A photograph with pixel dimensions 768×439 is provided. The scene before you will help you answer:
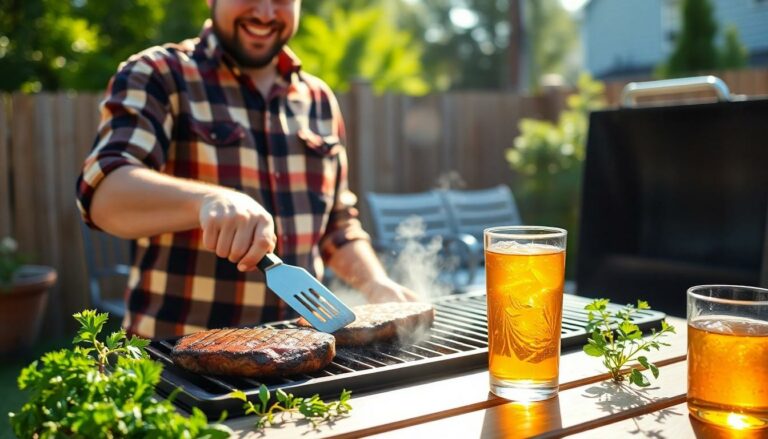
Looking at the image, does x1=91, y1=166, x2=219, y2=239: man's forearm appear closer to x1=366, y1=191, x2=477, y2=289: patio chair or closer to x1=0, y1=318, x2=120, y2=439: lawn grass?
x1=0, y1=318, x2=120, y2=439: lawn grass

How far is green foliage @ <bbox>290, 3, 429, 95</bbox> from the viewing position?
572 inches

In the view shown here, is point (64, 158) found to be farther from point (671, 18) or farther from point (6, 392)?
point (671, 18)

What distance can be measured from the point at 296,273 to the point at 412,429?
45cm

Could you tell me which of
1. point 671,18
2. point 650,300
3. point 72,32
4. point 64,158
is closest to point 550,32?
point 671,18

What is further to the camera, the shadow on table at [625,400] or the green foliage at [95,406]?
the shadow on table at [625,400]

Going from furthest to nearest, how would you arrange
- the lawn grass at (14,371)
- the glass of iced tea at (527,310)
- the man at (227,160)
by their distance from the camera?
the lawn grass at (14,371), the man at (227,160), the glass of iced tea at (527,310)

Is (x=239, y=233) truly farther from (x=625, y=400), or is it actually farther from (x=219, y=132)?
(x=219, y=132)

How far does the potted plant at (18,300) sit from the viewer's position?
475cm

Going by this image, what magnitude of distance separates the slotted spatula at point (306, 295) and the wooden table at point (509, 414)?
227 mm

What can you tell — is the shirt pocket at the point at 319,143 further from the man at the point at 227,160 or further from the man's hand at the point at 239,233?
the man's hand at the point at 239,233

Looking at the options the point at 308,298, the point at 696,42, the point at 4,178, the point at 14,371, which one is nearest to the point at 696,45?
the point at 696,42

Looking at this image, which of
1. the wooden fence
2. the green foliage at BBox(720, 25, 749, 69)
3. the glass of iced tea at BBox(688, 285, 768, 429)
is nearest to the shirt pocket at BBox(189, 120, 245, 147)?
the glass of iced tea at BBox(688, 285, 768, 429)

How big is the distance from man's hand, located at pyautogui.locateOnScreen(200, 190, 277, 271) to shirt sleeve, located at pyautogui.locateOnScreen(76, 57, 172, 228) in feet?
1.74

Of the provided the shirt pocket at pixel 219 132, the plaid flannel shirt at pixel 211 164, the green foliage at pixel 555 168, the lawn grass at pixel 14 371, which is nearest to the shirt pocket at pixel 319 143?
the plaid flannel shirt at pixel 211 164
